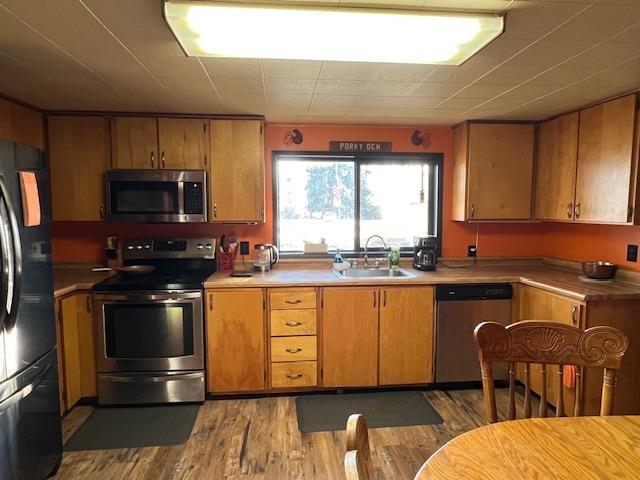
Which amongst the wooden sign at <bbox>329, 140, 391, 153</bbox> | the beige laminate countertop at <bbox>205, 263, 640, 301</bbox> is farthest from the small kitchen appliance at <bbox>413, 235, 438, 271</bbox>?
the wooden sign at <bbox>329, 140, 391, 153</bbox>

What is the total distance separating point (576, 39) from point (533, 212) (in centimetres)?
187

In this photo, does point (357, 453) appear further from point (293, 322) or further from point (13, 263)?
point (293, 322)

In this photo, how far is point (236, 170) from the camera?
10.0ft

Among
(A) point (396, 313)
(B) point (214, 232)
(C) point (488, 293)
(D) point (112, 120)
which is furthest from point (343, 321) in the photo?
(D) point (112, 120)

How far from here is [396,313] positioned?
2.91 m

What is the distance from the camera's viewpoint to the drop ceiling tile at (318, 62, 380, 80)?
6.57 feet

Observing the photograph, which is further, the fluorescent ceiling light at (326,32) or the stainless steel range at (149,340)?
the stainless steel range at (149,340)

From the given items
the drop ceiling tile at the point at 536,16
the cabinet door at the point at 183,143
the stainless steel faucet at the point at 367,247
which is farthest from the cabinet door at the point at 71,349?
the drop ceiling tile at the point at 536,16

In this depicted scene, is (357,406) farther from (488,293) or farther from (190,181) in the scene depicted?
(190,181)

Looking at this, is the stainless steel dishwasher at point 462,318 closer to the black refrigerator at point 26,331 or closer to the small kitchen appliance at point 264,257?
the small kitchen appliance at point 264,257

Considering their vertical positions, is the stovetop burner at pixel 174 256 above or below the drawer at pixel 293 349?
Answer: above

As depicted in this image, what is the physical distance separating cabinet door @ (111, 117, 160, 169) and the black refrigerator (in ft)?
3.28

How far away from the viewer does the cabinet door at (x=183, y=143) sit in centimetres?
297

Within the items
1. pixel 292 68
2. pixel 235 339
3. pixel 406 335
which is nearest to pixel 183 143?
pixel 292 68
